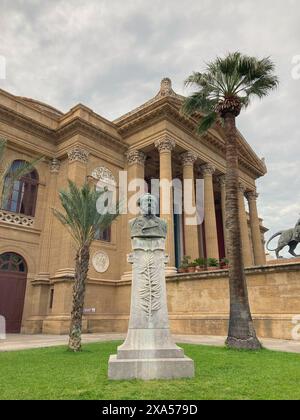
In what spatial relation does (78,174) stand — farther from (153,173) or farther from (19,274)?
(153,173)

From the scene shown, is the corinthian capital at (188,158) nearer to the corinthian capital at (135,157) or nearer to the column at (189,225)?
the column at (189,225)

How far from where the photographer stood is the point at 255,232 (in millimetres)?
30125

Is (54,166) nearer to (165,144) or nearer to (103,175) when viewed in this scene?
(103,175)

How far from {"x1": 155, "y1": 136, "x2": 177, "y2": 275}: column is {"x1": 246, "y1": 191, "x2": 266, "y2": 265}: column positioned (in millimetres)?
11882

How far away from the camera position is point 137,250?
7035 mm

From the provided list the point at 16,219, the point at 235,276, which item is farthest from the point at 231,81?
the point at 16,219

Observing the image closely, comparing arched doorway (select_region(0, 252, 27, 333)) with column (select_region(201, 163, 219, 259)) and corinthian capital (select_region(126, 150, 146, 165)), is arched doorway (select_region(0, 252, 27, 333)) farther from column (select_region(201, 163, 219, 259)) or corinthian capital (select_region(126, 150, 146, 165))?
column (select_region(201, 163, 219, 259))

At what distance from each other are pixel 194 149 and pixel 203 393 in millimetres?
21119

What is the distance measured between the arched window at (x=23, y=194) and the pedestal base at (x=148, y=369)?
54.0 feet

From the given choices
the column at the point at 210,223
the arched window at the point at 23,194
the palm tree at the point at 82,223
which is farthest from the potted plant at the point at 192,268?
the arched window at the point at 23,194

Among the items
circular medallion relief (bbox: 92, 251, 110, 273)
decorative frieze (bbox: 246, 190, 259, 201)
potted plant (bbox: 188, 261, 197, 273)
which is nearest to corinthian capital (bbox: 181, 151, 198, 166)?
potted plant (bbox: 188, 261, 197, 273)

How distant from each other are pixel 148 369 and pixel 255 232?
26.1 m

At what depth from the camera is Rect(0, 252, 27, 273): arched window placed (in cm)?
1929

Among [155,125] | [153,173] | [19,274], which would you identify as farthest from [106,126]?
[19,274]
